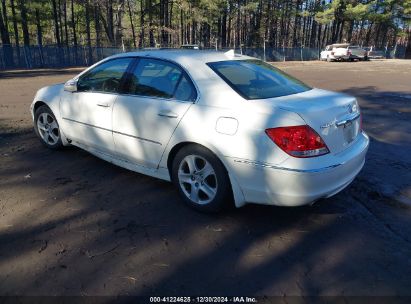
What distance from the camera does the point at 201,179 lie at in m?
3.64

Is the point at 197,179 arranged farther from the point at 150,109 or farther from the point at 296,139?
the point at 296,139

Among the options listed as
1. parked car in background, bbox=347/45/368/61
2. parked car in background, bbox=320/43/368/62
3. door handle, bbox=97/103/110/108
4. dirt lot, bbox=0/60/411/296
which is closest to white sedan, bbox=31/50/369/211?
door handle, bbox=97/103/110/108

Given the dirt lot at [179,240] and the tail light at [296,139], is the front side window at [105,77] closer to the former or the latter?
the dirt lot at [179,240]

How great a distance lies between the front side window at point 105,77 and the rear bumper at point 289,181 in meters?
1.90

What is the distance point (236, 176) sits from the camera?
3.30 meters

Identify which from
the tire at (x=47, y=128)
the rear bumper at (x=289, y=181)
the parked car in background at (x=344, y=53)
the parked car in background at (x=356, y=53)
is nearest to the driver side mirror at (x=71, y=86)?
the tire at (x=47, y=128)

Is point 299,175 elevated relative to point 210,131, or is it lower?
lower

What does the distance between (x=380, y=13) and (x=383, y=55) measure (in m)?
6.43

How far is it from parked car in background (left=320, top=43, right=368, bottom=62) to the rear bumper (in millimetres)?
36613

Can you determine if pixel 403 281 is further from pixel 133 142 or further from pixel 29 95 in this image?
pixel 29 95

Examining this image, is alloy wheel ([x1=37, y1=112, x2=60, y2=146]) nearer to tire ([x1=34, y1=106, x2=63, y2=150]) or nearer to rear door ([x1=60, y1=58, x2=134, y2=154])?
tire ([x1=34, y1=106, x2=63, y2=150])

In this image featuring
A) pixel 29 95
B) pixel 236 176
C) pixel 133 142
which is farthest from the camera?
pixel 29 95

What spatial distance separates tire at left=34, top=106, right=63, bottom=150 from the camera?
17.4ft

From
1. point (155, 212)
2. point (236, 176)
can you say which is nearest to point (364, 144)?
point (236, 176)
